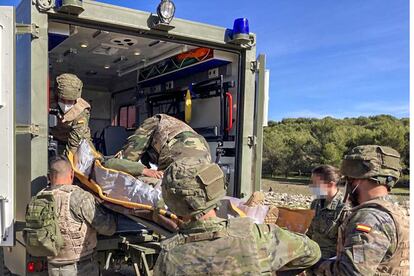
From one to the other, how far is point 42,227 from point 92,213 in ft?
1.13

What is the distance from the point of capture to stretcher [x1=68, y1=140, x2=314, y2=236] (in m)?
3.04

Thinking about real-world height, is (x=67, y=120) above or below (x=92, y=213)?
above

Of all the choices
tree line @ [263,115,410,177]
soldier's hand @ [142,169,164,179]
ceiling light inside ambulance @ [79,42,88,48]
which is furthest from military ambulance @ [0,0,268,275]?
tree line @ [263,115,410,177]

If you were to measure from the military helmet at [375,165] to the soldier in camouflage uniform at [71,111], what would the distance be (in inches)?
98.9

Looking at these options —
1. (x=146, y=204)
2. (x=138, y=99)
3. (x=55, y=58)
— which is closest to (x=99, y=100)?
(x=138, y=99)

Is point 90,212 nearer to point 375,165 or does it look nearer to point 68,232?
point 68,232

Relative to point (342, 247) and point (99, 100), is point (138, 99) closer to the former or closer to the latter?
point (99, 100)

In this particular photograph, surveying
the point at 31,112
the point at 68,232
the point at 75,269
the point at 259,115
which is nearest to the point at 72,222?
the point at 68,232

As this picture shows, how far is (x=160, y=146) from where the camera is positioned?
11.9ft

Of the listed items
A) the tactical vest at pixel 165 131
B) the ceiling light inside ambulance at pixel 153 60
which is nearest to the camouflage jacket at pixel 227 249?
the tactical vest at pixel 165 131

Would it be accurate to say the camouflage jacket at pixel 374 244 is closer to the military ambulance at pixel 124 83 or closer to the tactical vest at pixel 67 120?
the military ambulance at pixel 124 83

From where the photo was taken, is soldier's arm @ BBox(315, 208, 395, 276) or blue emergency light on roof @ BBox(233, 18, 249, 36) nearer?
soldier's arm @ BBox(315, 208, 395, 276)

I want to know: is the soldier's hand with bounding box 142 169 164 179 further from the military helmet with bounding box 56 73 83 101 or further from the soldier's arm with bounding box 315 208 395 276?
the soldier's arm with bounding box 315 208 395 276

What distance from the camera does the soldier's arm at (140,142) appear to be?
3605 millimetres
